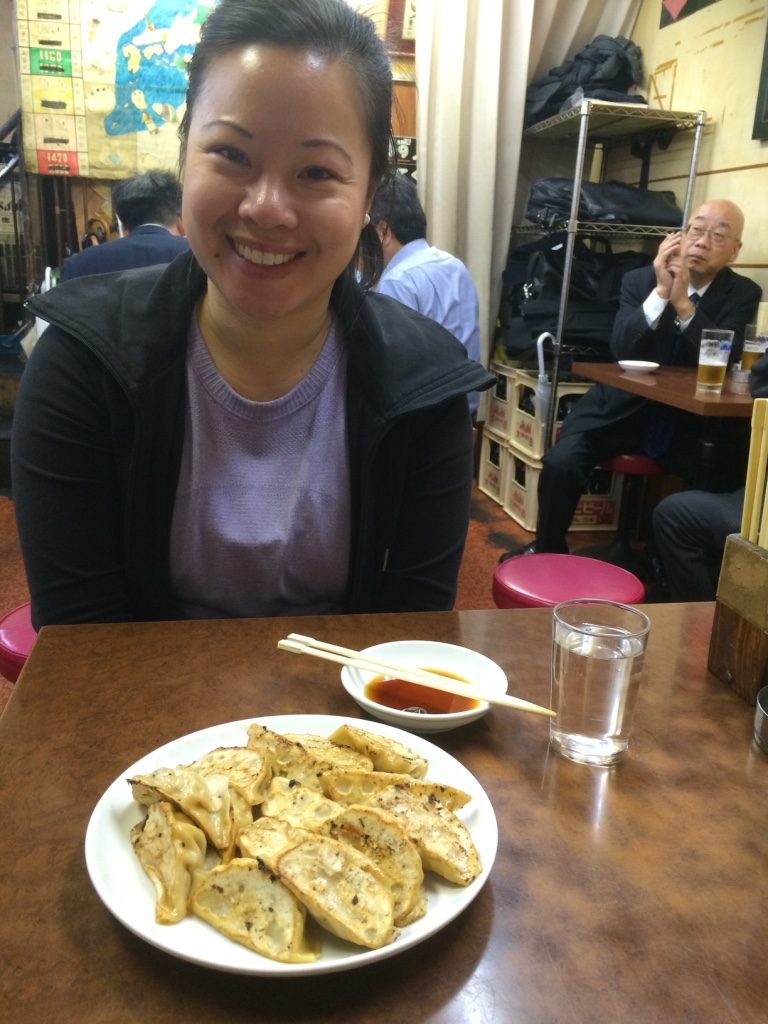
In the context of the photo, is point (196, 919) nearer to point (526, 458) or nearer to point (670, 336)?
point (670, 336)

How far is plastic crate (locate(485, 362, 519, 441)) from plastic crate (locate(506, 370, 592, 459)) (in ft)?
0.09

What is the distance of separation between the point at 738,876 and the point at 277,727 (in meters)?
0.41

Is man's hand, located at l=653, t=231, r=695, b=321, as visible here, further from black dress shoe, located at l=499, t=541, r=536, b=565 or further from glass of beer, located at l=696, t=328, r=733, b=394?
black dress shoe, located at l=499, t=541, r=536, b=565

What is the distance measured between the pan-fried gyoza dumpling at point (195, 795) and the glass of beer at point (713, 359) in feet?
7.48

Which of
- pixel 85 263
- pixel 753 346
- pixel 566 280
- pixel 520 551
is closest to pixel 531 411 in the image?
pixel 566 280

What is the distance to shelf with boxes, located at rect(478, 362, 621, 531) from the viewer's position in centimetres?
386

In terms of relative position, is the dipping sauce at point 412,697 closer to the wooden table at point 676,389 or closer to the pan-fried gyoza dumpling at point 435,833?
the pan-fried gyoza dumpling at point 435,833

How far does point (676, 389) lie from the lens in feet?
8.46

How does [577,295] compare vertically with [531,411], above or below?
above

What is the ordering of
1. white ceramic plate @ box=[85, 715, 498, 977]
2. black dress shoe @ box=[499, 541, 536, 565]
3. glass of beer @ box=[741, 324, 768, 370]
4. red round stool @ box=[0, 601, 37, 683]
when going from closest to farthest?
1. white ceramic plate @ box=[85, 715, 498, 977]
2. red round stool @ box=[0, 601, 37, 683]
3. glass of beer @ box=[741, 324, 768, 370]
4. black dress shoe @ box=[499, 541, 536, 565]

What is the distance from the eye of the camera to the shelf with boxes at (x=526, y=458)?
3863 mm

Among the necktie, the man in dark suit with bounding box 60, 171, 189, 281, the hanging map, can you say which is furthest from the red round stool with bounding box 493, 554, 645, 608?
the hanging map

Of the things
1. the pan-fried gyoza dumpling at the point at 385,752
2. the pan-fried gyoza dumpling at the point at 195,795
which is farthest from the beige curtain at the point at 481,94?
the pan-fried gyoza dumpling at the point at 195,795

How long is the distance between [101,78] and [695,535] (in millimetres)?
3518
